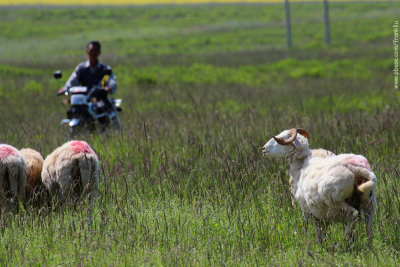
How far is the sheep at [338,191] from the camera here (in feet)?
14.0

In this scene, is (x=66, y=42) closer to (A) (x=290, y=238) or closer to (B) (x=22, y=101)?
(B) (x=22, y=101)

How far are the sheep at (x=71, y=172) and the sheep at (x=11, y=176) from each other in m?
0.26

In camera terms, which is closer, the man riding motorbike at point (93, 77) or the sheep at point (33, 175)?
the sheep at point (33, 175)

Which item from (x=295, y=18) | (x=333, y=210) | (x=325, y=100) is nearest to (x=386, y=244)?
(x=333, y=210)

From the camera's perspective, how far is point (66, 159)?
5.54 m

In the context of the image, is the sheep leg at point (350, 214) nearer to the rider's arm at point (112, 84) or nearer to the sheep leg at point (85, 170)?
the sheep leg at point (85, 170)

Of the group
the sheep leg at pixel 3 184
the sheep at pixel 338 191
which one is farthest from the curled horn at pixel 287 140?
the sheep leg at pixel 3 184

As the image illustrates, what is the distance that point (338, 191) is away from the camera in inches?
169

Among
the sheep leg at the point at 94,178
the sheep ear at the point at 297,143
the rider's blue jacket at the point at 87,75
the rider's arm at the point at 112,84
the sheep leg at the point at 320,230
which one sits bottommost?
the sheep leg at the point at 320,230

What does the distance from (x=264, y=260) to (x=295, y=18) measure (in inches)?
3033

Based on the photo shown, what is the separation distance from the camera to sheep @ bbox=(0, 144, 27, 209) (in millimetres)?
5363

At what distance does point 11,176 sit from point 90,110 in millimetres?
3271

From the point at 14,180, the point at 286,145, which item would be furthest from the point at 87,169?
the point at 286,145

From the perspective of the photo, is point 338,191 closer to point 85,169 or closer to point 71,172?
point 85,169
